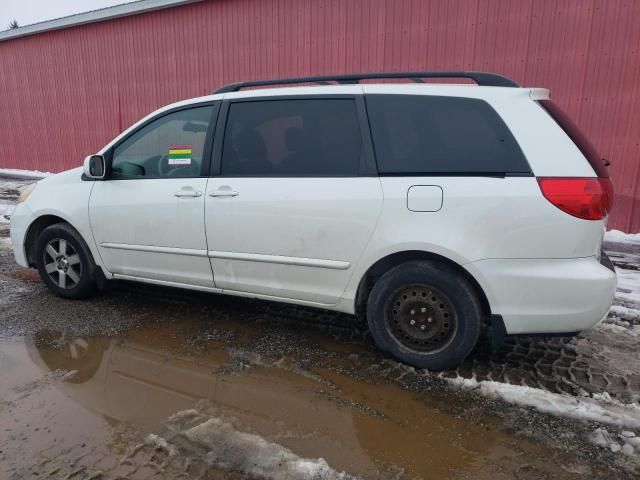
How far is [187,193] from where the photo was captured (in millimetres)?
3564

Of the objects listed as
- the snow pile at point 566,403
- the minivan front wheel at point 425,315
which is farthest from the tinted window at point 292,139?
the snow pile at point 566,403

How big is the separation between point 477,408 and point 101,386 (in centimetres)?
225

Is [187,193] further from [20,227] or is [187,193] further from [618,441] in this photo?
[618,441]

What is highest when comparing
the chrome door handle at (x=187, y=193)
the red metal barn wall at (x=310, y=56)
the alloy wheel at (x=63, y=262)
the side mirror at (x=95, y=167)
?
the red metal barn wall at (x=310, y=56)

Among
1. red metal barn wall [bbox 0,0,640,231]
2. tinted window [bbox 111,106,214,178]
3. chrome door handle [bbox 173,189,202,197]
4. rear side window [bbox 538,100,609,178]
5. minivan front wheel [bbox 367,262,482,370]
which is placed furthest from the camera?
red metal barn wall [bbox 0,0,640,231]

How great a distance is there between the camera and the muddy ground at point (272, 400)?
2.22 m

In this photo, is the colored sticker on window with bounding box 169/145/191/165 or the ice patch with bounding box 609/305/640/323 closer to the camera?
the colored sticker on window with bounding box 169/145/191/165

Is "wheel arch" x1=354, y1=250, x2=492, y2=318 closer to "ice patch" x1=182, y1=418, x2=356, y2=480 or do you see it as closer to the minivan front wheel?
the minivan front wheel

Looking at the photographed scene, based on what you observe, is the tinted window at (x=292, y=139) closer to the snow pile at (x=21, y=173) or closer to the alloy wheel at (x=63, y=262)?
the alloy wheel at (x=63, y=262)

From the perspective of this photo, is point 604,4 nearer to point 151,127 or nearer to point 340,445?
point 151,127

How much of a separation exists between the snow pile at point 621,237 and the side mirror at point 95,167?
6222mm

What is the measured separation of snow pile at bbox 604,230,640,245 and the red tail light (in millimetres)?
4394

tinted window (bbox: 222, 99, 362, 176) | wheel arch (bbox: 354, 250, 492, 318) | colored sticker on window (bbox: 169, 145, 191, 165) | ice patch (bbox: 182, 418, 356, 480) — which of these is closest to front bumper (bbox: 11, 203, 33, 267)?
colored sticker on window (bbox: 169, 145, 191, 165)

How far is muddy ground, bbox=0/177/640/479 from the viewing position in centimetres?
222
